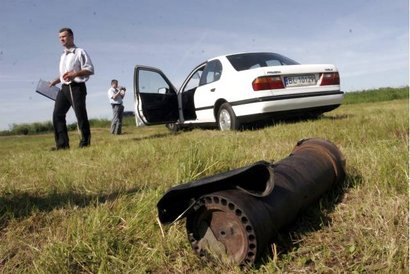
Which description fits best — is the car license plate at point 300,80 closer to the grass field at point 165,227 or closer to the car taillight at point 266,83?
the car taillight at point 266,83

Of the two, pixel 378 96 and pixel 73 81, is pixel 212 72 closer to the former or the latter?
pixel 73 81

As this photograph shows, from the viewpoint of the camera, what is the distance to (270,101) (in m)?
6.05

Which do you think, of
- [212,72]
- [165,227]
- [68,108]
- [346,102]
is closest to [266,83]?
[212,72]

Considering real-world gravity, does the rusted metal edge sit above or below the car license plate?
below

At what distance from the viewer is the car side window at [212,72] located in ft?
23.2

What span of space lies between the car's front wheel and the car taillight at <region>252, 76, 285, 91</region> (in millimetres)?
766

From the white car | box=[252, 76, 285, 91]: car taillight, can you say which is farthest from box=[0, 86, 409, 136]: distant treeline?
box=[252, 76, 285, 91]: car taillight

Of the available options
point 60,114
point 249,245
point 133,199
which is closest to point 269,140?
point 133,199

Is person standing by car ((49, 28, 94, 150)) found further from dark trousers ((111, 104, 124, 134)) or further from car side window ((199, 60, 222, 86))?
dark trousers ((111, 104, 124, 134))

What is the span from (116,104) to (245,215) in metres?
12.3

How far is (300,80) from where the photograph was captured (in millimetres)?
6262

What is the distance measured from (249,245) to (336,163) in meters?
0.98

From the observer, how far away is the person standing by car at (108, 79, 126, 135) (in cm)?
1323

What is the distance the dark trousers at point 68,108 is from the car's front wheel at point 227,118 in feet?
7.51
